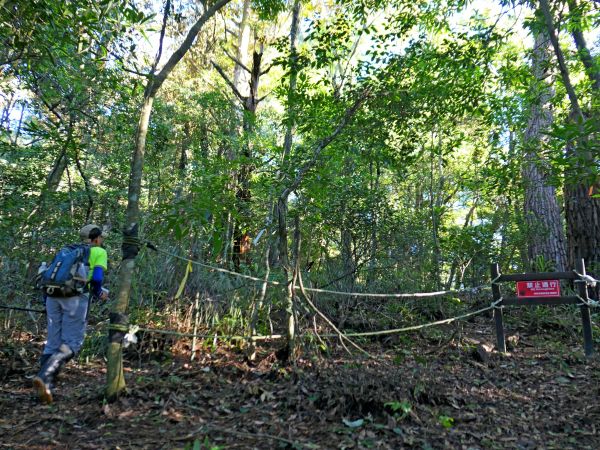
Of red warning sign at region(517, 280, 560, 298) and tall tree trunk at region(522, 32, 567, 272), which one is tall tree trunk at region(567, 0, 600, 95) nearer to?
tall tree trunk at region(522, 32, 567, 272)

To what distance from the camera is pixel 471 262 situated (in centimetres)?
815

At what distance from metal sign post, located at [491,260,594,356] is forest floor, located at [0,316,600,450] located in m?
0.33

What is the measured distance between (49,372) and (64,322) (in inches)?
19.6

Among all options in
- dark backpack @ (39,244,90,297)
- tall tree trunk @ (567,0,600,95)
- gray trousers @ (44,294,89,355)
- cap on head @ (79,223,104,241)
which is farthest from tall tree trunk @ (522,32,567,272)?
gray trousers @ (44,294,89,355)

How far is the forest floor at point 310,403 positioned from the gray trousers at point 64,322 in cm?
47

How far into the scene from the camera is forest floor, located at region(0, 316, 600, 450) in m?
3.12

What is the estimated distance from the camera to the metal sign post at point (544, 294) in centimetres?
533

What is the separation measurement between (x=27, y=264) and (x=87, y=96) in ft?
10.7

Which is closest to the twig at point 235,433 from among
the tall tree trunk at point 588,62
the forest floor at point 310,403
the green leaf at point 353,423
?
the forest floor at point 310,403

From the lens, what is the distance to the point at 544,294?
5445 mm

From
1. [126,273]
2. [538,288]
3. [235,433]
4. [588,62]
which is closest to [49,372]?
[126,273]

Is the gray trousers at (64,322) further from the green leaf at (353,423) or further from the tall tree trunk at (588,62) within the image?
the tall tree trunk at (588,62)

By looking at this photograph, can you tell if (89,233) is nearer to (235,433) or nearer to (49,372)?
(49,372)

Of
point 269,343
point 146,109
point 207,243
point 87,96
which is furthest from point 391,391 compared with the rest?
point 87,96
